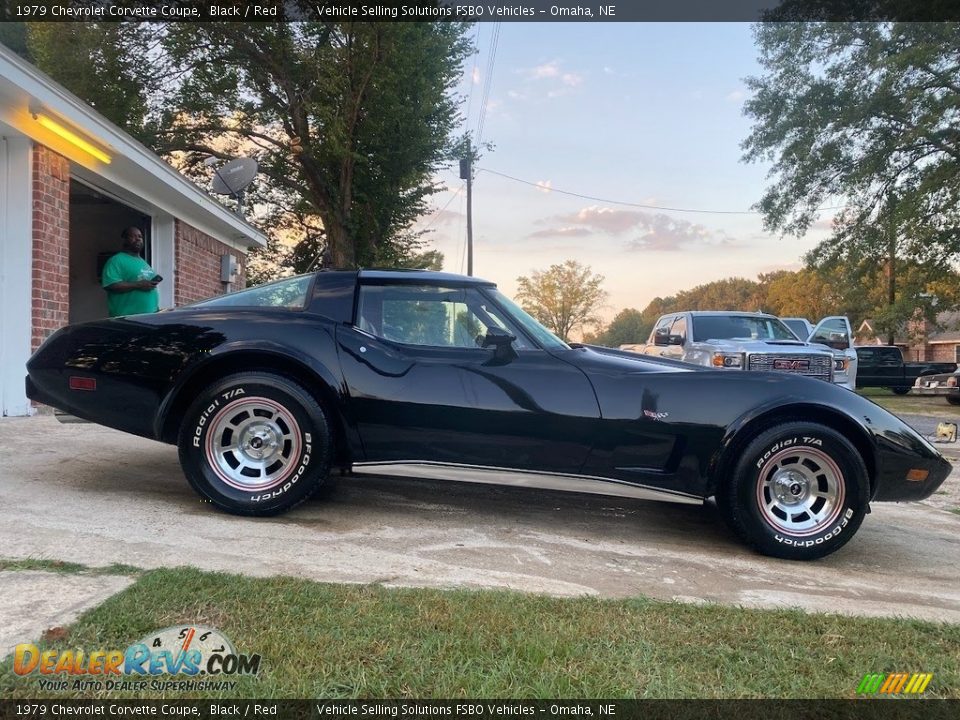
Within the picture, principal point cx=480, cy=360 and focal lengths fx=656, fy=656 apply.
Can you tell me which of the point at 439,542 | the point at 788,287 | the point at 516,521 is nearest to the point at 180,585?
the point at 439,542

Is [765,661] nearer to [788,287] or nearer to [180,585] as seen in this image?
[180,585]

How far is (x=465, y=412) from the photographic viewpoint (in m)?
3.44

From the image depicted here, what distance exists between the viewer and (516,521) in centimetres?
376

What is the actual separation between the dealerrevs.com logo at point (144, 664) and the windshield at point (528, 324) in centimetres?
219

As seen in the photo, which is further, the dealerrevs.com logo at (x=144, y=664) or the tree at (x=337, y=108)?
the tree at (x=337, y=108)

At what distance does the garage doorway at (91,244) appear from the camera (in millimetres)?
11125

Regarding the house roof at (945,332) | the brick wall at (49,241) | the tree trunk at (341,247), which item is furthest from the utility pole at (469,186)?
the house roof at (945,332)

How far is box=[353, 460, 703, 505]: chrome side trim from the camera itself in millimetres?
3410

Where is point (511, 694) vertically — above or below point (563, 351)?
below

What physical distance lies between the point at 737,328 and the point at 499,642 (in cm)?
975

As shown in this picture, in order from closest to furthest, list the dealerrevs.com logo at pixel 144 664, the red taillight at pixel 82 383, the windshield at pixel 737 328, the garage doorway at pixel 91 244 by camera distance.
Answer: the dealerrevs.com logo at pixel 144 664, the red taillight at pixel 82 383, the windshield at pixel 737 328, the garage doorway at pixel 91 244

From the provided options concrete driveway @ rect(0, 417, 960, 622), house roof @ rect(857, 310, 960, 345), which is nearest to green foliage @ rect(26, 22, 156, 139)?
concrete driveway @ rect(0, 417, 960, 622)

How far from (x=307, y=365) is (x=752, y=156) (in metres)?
23.4

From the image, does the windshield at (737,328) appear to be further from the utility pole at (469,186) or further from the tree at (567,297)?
the tree at (567,297)
